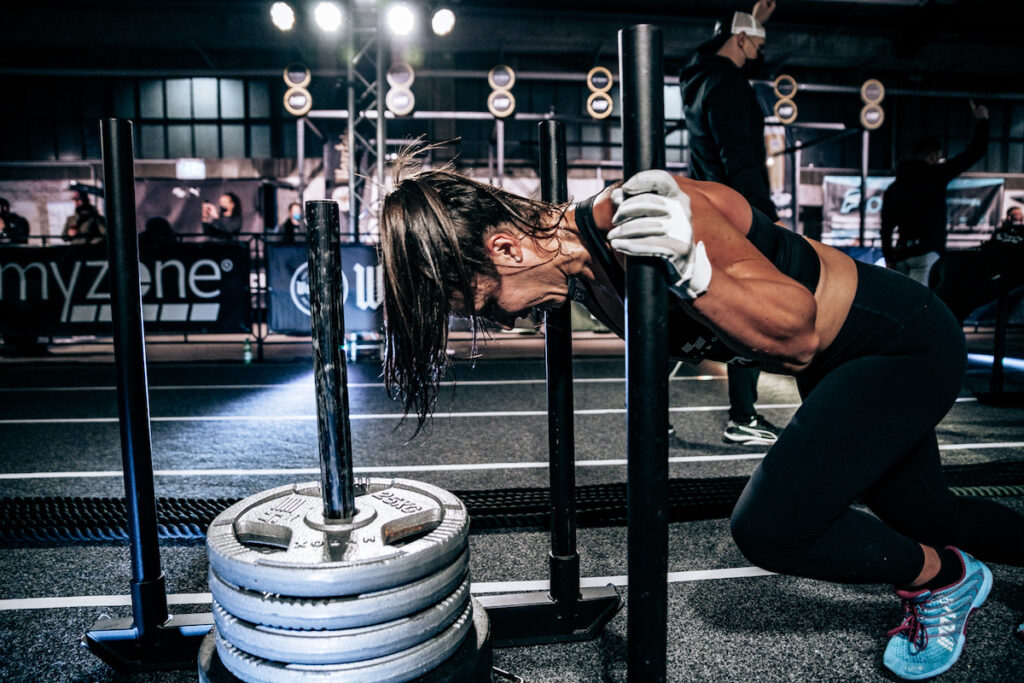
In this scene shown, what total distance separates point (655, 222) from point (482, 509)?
5.68 feet

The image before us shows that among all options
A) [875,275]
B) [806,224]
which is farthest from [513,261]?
[806,224]

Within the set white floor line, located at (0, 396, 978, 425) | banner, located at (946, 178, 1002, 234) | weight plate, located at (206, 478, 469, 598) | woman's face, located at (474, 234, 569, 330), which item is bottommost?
white floor line, located at (0, 396, 978, 425)

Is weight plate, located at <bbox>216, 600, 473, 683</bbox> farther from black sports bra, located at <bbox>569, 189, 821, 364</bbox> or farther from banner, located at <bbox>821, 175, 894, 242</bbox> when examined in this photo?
banner, located at <bbox>821, 175, 894, 242</bbox>

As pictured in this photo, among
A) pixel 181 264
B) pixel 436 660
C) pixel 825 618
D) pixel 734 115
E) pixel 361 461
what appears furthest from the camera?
pixel 181 264

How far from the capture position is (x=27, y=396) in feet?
16.8

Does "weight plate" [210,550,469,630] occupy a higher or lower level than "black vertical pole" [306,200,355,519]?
lower

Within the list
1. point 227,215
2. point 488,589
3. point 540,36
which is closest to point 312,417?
point 488,589

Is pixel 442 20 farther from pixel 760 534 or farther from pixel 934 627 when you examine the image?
pixel 934 627

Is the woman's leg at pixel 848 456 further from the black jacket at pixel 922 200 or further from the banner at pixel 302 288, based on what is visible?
the banner at pixel 302 288

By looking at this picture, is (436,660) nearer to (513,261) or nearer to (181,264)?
(513,261)

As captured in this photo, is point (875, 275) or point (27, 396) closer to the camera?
point (875, 275)

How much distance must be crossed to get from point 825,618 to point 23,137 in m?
20.8

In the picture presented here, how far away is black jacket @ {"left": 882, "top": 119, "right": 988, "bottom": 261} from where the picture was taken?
179 inches

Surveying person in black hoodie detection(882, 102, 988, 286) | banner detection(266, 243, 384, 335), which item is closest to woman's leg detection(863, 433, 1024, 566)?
person in black hoodie detection(882, 102, 988, 286)
